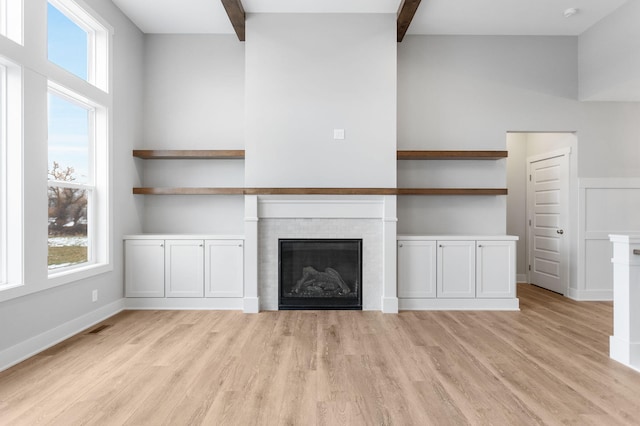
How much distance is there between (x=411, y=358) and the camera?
9.39ft

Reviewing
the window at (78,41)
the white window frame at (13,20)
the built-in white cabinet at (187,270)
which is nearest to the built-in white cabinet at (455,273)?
the built-in white cabinet at (187,270)

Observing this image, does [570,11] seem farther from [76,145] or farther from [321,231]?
[76,145]

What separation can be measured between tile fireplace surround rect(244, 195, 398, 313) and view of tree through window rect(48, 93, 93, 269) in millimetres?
1627

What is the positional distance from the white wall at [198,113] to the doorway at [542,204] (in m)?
4.24

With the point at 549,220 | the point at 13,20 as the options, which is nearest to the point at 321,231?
the point at 13,20

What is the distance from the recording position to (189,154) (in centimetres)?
441

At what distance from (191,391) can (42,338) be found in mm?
1596

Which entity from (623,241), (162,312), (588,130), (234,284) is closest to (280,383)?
Answer: (234,284)

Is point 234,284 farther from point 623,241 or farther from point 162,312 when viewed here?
point 623,241

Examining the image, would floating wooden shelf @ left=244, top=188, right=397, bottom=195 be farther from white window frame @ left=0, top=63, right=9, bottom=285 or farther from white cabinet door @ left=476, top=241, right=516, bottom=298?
white window frame @ left=0, top=63, right=9, bottom=285

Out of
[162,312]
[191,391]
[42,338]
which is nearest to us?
[191,391]

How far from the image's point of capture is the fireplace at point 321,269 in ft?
14.2

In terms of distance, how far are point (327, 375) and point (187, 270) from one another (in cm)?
240

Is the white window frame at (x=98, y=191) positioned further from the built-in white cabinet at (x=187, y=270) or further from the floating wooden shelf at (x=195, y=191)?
the floating wooden shelf at (x=195, y=191)
